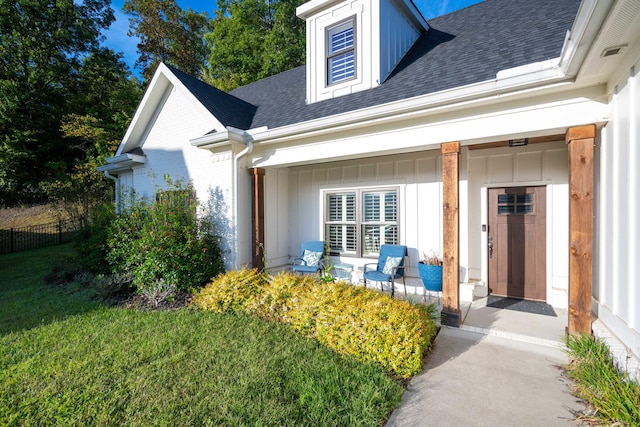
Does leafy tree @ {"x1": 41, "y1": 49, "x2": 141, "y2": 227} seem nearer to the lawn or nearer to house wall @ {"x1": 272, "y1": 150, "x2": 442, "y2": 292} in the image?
house wall @ {"x1": 272, "y1": 150, "x2": 442, "y2": 292}

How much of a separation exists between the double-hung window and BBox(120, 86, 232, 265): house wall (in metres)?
2.32

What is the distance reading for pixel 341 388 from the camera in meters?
2.59

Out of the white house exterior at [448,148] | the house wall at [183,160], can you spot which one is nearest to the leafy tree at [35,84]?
the house wall at [183,160]

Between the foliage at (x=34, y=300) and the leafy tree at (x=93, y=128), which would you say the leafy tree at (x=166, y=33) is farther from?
the foliage at (x=34, y=300)

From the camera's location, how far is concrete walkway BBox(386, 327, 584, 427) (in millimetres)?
2352

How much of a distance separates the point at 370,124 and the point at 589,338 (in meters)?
3.74

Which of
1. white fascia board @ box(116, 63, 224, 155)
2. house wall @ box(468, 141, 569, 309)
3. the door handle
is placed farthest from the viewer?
white fascia board @ box(116, 63, 224, 155)

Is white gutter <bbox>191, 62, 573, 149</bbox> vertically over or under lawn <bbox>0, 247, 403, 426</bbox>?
over

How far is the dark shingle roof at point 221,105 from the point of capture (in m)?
6.40

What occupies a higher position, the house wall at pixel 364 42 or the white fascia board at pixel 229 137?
the house wall at pixel 364 42

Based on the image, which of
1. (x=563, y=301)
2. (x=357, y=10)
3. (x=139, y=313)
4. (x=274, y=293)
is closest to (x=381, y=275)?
(x=274, y=293)

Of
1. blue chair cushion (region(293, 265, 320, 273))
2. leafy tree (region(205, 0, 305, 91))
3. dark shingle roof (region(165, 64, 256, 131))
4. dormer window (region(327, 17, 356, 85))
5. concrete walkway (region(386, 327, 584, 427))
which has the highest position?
leafy tree (region(205, 0, 305, 91))

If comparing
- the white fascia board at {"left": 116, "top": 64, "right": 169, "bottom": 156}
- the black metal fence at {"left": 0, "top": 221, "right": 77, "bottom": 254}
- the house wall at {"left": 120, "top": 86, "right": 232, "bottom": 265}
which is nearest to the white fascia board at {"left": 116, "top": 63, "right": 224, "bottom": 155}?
the white fascia board at {"left": 116, "top": 64, "right": 169, "bottom": 156}

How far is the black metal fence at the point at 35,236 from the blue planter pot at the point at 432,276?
13886mm
